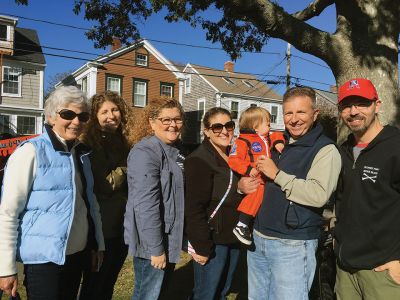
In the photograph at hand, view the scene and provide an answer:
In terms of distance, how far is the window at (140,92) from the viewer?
97.5 feet

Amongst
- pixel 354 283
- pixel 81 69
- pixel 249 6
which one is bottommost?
pixel 354 283

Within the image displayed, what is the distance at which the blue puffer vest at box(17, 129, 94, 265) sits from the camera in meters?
2.62

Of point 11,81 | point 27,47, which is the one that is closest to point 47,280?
point 11,81

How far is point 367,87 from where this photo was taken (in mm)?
2754

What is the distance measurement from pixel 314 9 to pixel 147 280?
497cm

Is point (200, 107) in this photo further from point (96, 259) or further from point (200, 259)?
point (200, 259)

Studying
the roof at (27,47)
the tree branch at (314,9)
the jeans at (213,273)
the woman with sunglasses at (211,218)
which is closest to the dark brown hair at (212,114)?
the woman with sunglasses at (211,218)

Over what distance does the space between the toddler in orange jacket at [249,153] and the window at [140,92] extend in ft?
86.8

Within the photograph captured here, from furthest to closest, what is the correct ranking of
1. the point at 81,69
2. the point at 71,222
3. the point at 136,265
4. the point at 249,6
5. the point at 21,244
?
1. the point at 81,69
2. the point at 249,6
3. the point at 136,265
4. the point at 71,222
5. the point at 21,244

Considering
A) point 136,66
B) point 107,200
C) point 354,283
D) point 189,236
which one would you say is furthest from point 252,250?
point 136,66

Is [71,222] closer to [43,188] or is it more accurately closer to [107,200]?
[43,188]

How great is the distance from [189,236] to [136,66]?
91.2 feet

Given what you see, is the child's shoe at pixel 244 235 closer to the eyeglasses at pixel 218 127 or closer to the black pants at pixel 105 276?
the eyeglasses at pixel 218 127

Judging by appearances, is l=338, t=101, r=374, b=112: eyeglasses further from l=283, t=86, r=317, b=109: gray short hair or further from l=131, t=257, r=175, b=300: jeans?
l=131, t=257, r=175, b=300: jeans
